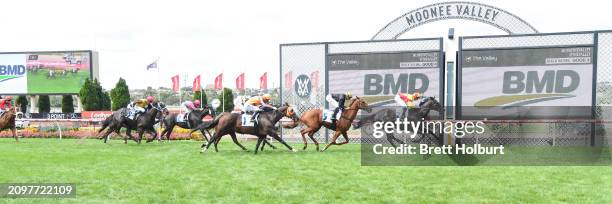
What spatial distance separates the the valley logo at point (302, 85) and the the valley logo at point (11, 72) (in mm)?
29594

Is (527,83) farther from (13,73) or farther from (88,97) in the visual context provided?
(13,73)

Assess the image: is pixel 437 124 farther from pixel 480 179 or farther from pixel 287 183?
pixel 287 183

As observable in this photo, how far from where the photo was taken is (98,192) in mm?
6949

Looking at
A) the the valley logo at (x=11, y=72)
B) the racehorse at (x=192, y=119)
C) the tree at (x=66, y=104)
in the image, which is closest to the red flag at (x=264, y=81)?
the tree at (x=66, y=104)

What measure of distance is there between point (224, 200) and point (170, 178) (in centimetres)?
213

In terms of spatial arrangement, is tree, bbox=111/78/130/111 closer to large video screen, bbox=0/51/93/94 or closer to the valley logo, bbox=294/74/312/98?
large video screen, bbox=0/51/93/94

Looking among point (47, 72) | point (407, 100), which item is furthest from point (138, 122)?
point (47, 72)

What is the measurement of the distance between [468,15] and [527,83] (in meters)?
2.75

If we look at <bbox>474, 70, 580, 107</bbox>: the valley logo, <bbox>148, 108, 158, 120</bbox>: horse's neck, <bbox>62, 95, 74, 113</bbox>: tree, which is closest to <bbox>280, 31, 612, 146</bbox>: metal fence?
<bbox>474, 70, 580, 107</bbox>: the valley logo

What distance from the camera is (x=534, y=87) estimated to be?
13.1m

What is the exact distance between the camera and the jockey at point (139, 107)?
15734 mm

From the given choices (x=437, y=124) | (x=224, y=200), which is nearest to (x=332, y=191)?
(x=224, y=200)

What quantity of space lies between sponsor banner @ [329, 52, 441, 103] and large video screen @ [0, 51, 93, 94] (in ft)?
92.7

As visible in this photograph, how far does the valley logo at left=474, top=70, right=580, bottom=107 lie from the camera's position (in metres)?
13.0
